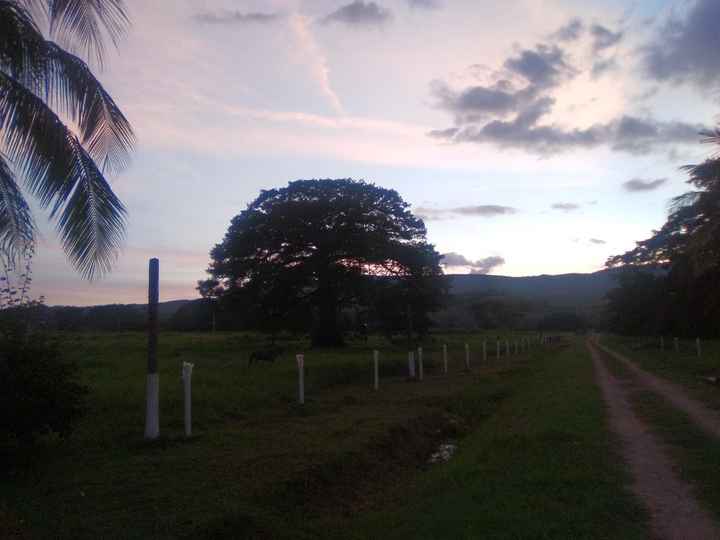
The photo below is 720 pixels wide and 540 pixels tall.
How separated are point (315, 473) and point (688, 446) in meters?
5.72

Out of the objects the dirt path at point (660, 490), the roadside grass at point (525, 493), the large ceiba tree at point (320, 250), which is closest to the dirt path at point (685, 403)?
the dirt path at point (660, 490)

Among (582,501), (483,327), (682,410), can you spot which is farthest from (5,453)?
(483,327)

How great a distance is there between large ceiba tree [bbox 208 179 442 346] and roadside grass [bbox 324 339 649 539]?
80.4 feet

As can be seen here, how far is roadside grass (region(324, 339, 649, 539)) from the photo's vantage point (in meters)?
6.63

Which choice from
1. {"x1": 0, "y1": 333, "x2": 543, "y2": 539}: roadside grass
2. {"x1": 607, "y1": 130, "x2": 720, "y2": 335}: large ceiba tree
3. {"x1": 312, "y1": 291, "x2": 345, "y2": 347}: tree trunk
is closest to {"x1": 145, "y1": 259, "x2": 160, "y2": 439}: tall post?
{"x1": 0, "y1": 333, "x2": 543, "y2": 539}: roadside grass

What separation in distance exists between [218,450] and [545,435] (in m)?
5.24

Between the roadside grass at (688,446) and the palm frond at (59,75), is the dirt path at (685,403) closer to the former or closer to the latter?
the roadside grass at (688,446)

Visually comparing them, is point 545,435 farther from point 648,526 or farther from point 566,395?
point 566,395

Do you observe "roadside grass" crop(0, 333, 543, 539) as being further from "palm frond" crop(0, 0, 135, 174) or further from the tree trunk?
the tree trunk

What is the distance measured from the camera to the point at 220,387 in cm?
1689

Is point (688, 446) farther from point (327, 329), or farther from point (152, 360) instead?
point (327, 329)

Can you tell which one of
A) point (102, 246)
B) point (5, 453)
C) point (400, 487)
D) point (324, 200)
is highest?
point (324, 200)

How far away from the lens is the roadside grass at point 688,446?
7984mm

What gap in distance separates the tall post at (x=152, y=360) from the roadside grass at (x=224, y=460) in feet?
0.94
